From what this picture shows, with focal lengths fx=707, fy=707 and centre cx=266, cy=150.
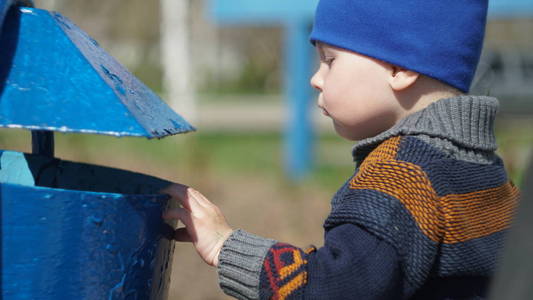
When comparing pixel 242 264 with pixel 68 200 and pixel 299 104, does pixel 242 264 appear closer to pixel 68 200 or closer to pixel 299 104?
pixel 68 200

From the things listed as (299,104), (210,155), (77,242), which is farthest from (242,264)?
→ (210,155)

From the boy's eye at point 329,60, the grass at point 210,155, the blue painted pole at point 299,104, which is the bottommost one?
the grass at point 210,155

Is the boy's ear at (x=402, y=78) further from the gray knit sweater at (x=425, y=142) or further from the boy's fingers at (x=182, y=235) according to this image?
the boy's fingers at (x=182, y=235)

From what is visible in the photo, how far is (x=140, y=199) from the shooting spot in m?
1.34

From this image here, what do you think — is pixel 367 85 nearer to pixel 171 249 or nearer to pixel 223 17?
pixel 171 249

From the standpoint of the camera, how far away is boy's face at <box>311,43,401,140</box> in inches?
63.3

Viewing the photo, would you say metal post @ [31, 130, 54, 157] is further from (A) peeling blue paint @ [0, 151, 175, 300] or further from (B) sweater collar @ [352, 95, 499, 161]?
(B) sweater collar @ [352, 95, 499, 161]

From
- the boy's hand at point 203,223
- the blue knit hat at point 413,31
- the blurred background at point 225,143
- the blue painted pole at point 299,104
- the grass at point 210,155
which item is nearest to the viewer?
the boy's hand at point 203,223

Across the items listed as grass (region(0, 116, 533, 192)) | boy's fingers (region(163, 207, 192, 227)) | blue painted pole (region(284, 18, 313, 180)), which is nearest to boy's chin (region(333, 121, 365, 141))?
boy's fingers (region(163, 207, 192, 227))

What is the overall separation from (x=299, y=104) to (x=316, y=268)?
227 inches

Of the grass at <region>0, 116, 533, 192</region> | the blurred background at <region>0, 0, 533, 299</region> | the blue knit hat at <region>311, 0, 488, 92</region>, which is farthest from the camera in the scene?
the grass at <region>0, 116, 533, 192</region>

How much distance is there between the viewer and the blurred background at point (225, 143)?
16.0 ft

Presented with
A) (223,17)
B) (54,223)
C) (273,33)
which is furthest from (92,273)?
(273,33)

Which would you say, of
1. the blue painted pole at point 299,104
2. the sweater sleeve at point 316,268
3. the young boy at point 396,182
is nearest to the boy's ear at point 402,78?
the young boy at point 396,182
